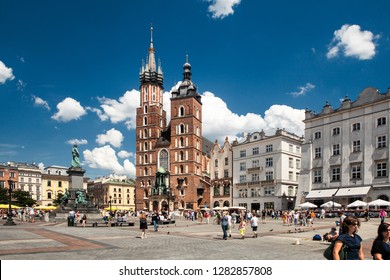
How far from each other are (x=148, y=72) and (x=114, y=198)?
98.7ft

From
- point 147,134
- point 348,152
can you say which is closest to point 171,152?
point 147,134

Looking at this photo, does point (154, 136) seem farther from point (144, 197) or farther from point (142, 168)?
point (144, 197)

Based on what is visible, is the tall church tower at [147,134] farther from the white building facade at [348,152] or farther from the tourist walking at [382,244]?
the tourist walking at [382,244]

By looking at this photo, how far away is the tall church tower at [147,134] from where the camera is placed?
7312 centimetres

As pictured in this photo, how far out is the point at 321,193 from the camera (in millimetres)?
36219

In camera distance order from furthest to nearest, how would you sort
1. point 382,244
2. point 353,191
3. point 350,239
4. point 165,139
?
1. point 165,139
2. point 353,191
3. point 382,244
4. point 350,239

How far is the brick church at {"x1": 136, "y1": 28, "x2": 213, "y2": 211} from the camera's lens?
67.8 meters

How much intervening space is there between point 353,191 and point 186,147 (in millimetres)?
40182

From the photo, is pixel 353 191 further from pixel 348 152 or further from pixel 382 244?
pixel 382 244

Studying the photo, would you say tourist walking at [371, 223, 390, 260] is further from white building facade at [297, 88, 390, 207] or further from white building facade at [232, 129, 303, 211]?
white building facade at [232, 129, 303, 211]

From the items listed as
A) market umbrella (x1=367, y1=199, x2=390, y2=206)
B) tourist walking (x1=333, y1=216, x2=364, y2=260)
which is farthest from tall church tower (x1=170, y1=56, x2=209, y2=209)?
tourist walking (x1=333, y1=216, x2=364, y2=260)

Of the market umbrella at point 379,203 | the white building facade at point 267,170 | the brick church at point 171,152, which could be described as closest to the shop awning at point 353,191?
the market umbrella at point 379,203

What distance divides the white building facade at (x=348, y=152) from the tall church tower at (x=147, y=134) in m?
39.1

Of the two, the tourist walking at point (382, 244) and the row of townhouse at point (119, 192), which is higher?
the tourist walking at point (382, 244)
